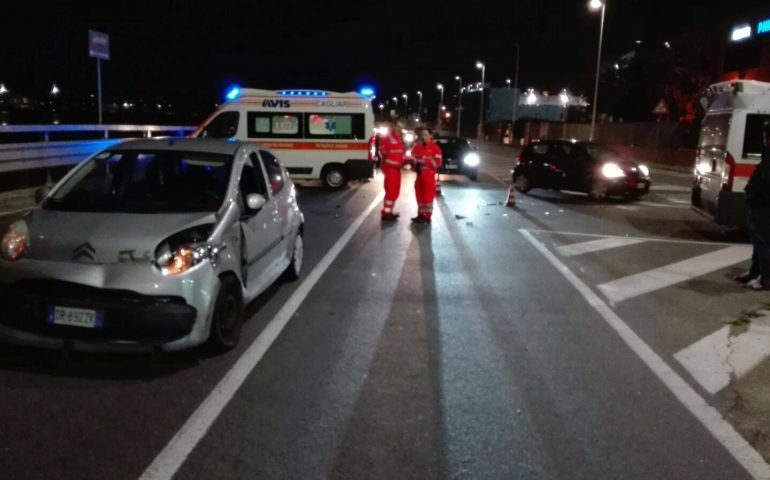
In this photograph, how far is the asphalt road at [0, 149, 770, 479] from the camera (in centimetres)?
413

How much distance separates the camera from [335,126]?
766 inches

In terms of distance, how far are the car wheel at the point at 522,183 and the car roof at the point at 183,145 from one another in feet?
45.5

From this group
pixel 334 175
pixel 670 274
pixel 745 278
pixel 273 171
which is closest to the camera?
pixel 273 171

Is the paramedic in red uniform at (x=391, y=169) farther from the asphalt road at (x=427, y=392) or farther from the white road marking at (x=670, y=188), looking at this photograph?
the white road marking at (x=670, y=188)

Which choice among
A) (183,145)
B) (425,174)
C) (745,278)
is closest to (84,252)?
(183,145)

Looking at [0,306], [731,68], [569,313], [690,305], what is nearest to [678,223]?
[690,305]

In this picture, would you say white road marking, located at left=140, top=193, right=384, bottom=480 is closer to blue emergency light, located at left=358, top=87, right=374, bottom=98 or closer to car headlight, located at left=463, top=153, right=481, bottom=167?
blue emergency light, located at left=358, top=87, right=374, bottom=98

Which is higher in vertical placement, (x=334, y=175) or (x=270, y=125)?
(x=270, y=125)

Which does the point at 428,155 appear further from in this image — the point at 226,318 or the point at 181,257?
the point at 181,257

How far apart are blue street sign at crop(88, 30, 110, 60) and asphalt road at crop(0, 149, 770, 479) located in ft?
51.5

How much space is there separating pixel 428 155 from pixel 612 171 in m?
6.67

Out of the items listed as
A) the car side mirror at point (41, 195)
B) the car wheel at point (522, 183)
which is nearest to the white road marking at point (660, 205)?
the car wheel at point (522, 183)

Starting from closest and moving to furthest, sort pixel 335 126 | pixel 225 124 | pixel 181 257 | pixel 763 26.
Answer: pixel 181 257
pixel 225 124
pixel 335 126
pixel 763 26

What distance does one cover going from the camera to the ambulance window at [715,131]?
11930 millimetres
